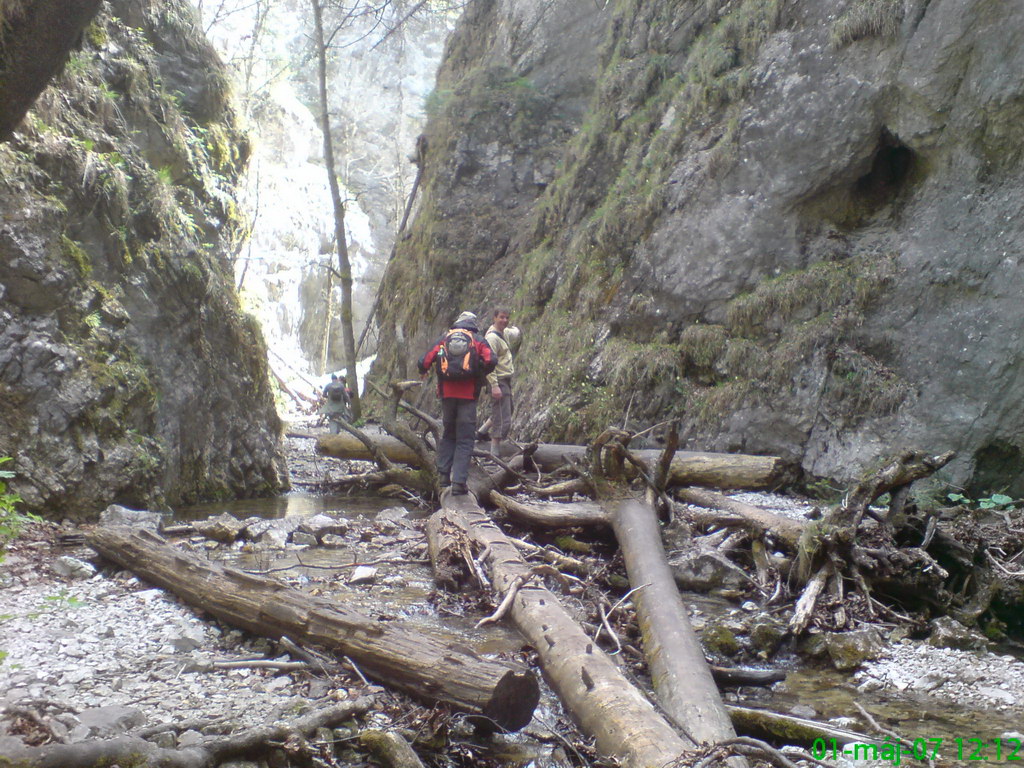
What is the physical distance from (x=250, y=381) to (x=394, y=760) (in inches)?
306

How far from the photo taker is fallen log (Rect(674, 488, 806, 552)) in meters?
5.44

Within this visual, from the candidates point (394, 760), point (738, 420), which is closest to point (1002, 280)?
point (738, 420)

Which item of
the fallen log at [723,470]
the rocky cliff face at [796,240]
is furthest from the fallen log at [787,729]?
the rocky cliff face at [796,240]

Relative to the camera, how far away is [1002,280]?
784 cm

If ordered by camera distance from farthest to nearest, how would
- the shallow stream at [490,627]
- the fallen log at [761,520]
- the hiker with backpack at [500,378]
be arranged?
the hiker with backpack at [500,378], the fallen log at [761,520], the shallow stream at [490,627]

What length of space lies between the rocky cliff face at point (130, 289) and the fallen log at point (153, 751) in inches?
166

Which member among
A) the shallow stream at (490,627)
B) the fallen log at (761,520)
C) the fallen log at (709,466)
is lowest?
the shallow stream at (490,627)

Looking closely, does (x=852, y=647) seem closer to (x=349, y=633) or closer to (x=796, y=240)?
(x=349, y=633)

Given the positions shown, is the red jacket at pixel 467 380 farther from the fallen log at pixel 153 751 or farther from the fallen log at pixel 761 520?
the fallen log at pixel 153 751

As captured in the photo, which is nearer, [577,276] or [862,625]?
[862,625]

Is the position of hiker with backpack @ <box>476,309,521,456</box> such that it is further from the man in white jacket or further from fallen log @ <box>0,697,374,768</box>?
fallen log @ <box>0,697,374,768</box>

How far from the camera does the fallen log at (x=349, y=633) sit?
9.62 ft

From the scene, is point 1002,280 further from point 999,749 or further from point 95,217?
point 95,217

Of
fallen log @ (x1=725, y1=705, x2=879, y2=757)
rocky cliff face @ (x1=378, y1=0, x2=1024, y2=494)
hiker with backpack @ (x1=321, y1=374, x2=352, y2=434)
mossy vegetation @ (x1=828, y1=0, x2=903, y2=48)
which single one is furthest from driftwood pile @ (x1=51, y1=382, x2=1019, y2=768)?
hiker with backpack @ (x1=321, y1=374, x2=352, y2=434)
